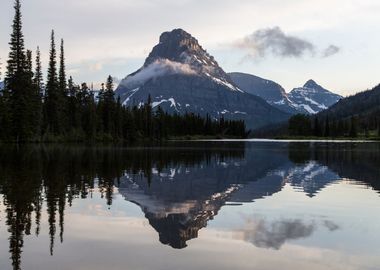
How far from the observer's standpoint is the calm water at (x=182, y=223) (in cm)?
1416

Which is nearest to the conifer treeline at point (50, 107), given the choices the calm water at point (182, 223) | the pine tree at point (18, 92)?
the pine tree at point (18, 92)

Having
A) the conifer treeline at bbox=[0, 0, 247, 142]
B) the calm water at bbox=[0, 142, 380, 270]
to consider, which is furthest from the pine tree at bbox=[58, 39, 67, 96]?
the calm water at bbox=[0, 142, 380, 270]

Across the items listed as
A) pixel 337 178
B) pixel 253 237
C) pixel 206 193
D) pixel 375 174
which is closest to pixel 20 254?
pixel 253 237

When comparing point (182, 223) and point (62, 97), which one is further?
point (62, 97)

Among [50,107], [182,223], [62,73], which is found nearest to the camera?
[182,223]

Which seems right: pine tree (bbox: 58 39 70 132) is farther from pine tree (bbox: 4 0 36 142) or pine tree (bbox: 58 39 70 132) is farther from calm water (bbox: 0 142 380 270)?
calm water (bbox: 0 142 380 270)

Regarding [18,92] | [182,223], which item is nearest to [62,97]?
[18,92]

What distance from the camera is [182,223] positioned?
1961cm

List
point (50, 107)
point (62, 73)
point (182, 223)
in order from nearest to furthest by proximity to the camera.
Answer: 1. point (182, 223)
2. point (50, 107)
3. point (62, 73)

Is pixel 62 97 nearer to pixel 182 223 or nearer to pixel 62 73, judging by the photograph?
pixel 62 73

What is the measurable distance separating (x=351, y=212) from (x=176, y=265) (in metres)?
13.2

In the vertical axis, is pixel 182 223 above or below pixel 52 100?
below

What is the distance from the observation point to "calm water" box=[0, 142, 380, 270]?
14.2 m

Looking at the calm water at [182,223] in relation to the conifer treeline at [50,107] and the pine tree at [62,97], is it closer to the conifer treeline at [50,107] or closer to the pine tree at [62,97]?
the conifer treeline at [50,107]
